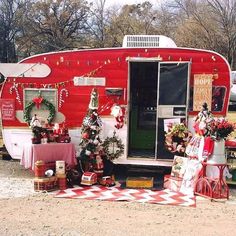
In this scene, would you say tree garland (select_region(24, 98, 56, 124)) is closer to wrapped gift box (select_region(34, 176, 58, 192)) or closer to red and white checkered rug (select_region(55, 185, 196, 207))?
wrapped gift box (select_region(34, 176, 58, 192))

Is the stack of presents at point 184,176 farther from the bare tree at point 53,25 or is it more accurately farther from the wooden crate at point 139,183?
the bare tree at point 53,25

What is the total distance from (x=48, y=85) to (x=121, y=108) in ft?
4.93

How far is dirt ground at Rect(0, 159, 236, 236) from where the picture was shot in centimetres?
576

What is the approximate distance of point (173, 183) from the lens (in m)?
7.94

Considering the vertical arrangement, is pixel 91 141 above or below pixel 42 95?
below

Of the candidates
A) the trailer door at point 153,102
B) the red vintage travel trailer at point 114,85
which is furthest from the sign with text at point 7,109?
the trailer door at point 153,102

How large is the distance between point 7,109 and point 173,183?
353cm

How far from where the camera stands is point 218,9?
27.8 metres

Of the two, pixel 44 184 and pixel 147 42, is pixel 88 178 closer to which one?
pixel 44 184

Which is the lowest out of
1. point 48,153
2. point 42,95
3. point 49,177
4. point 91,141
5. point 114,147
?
point 49,177

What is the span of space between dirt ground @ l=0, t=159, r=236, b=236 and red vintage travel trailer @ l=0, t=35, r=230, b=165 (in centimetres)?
170

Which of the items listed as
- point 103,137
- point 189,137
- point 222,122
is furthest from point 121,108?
point 222,122

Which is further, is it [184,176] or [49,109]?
[49,109]

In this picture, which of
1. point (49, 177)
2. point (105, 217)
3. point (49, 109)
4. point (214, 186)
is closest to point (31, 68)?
point (49, 109)
